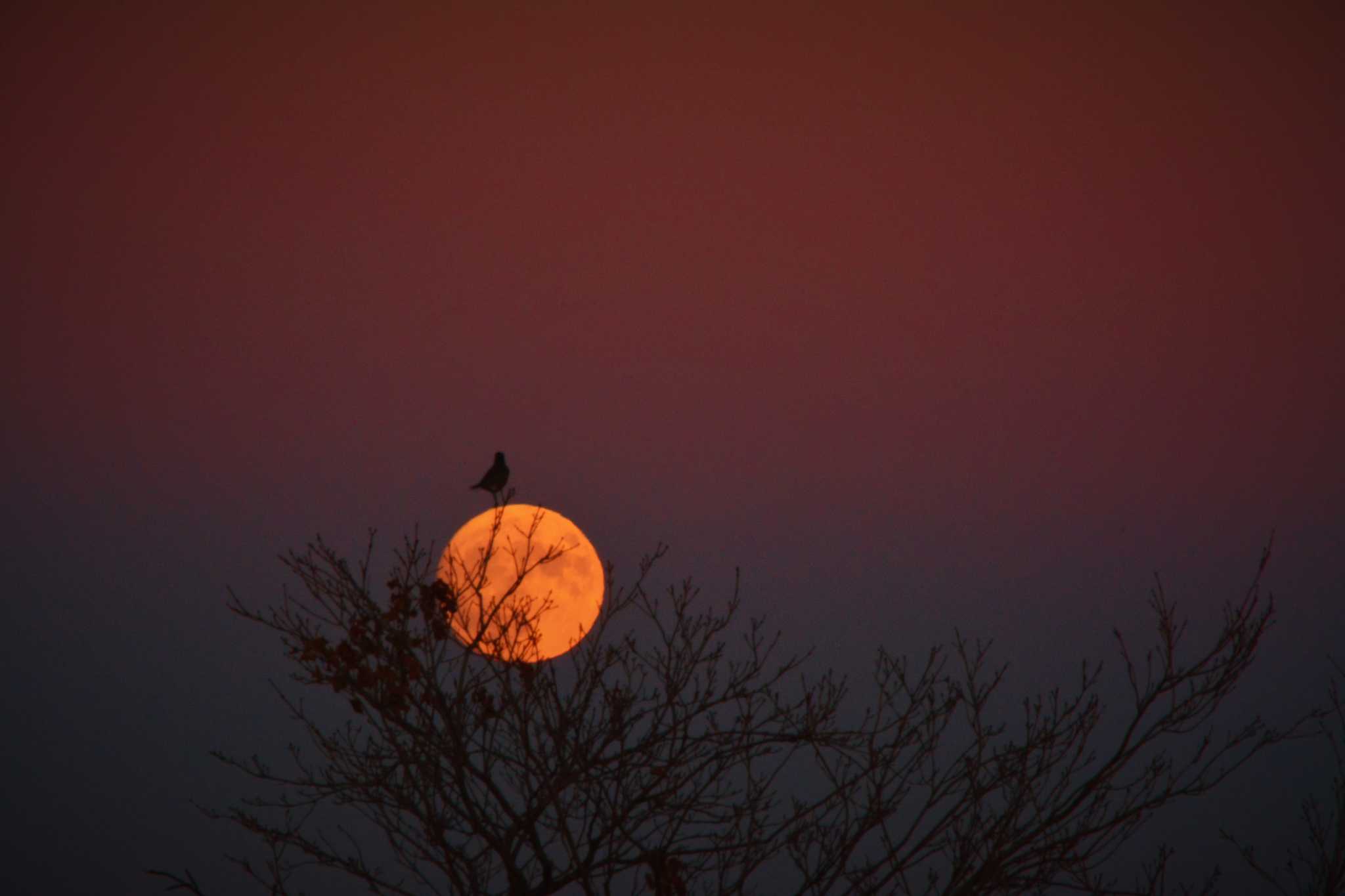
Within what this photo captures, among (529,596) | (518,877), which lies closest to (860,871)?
(518,877)

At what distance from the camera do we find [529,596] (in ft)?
22.3

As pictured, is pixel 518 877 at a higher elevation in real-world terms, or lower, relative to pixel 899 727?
lower

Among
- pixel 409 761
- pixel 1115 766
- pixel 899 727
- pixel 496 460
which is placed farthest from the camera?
pixel 496 460

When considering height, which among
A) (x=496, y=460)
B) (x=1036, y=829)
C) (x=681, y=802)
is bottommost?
(x=1036, y=829)

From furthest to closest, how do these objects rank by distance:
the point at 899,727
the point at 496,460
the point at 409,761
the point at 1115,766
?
the point at 496,460
the point at 899,727
the point at 409,761
the point at 1115,766

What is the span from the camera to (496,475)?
11109mm

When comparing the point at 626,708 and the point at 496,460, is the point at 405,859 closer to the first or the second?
the point at 626,708

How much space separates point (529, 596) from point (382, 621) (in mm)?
974

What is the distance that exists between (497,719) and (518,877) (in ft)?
3.01

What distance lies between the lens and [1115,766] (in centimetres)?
582

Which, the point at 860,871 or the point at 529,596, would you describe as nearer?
the point at 860,871

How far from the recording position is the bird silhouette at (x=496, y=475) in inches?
436

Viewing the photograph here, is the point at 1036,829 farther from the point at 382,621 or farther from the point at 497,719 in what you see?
the point at 382,621

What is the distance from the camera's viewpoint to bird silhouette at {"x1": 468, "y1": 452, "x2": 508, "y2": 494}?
1108 centimetres
